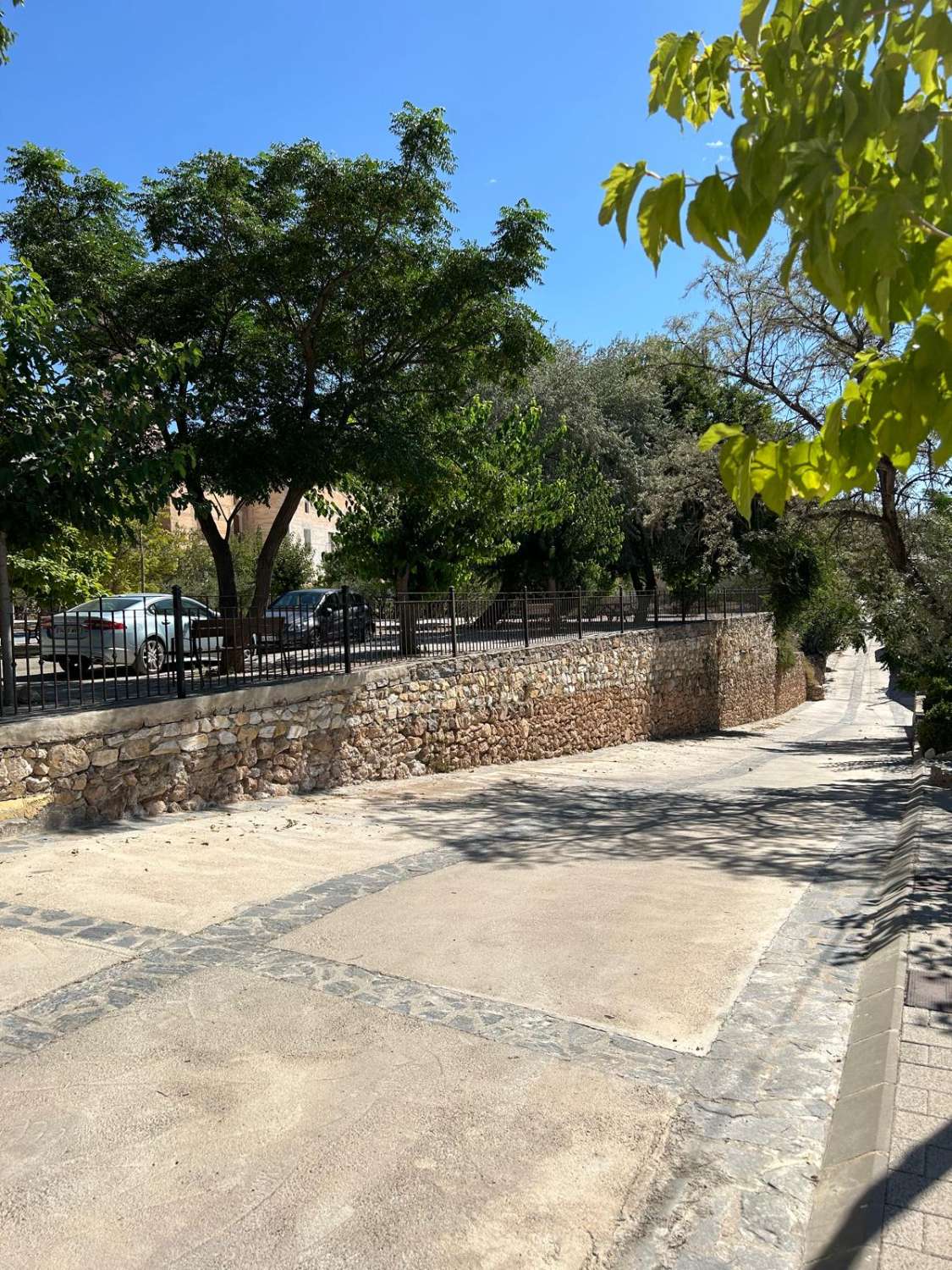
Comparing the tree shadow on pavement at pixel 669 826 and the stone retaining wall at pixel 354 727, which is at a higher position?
the stone retaining wall at pixel 354 727

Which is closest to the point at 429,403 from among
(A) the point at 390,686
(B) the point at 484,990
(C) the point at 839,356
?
(A) the point at 390,686

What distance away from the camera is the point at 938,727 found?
1434cm

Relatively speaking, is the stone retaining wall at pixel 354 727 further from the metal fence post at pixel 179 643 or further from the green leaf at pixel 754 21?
the green leaf at pixel 754 21

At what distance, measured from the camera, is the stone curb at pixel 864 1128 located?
253 cm

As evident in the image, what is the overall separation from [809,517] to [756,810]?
7344mm

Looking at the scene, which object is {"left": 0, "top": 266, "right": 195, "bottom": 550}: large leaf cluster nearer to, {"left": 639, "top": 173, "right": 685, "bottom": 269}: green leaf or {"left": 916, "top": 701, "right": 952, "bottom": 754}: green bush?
{"left": 639, "top": 173, "right": 685, "bottom": 269}: green leaf

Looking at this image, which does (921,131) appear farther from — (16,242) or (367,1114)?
(16,242)

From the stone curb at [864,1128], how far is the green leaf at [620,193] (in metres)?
2.71

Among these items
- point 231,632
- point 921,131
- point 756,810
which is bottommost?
point 756,810

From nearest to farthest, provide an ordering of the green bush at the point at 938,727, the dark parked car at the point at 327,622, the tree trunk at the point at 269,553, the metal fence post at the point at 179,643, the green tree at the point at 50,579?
the metal fence post at the point at 179,643 → the dark parked car at the point at 327,622 → the tree trunk at the point at 269,553 → the green bush at the point at 938,727 → the green tree at the point at 50,579

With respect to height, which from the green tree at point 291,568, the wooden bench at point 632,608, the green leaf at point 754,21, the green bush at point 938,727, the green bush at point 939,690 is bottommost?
the green bush at point 938,727

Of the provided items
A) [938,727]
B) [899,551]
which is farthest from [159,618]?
[938,727]

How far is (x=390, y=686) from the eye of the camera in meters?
12.5

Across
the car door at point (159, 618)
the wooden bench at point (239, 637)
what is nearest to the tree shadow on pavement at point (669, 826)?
the wooden bench at point (239, 637)
